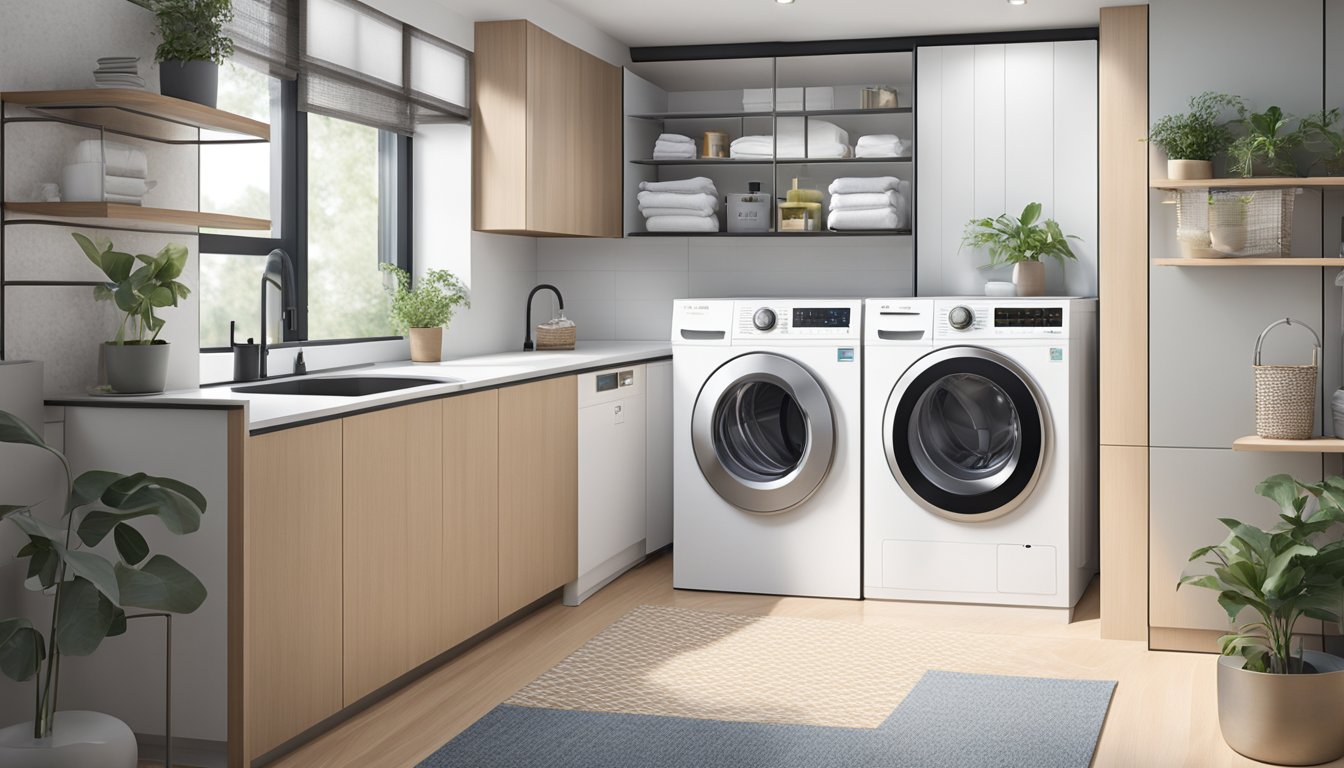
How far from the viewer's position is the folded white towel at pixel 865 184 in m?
5.21

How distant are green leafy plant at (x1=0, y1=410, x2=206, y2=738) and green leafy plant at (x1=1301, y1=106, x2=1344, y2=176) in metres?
3.17

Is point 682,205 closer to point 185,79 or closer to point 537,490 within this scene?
point 537,490

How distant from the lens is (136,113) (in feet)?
9.49

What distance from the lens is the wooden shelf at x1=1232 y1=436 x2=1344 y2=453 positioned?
3.63m

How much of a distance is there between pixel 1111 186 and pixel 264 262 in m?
2.63

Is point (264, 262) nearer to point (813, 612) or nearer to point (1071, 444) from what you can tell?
point (813, 612)

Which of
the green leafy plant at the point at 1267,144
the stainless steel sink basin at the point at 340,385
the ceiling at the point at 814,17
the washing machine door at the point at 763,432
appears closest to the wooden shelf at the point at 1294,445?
the green leafy plant at the point at 1267,144

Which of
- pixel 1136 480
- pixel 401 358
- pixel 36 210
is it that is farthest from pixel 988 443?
pixel 36 210

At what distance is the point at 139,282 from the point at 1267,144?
3021 mm

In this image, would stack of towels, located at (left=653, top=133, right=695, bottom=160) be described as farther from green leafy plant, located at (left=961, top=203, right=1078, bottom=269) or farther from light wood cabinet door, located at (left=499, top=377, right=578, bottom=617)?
light wood cabinet door, located at (left=499, top=377, right=578, bottom=617)

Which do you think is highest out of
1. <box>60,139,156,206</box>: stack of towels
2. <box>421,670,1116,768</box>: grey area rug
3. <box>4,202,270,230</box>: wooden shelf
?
<box>60,139,156,206</box>: stack of towels

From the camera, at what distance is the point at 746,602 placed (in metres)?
4.64

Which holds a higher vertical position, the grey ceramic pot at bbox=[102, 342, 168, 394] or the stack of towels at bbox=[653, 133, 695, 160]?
the stack of towels at bbox=[653, 133, 695, 160]

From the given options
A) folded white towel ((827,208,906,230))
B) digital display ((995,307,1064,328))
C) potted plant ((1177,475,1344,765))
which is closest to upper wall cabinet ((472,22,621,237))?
folded white towel ((827,208,906,230))
